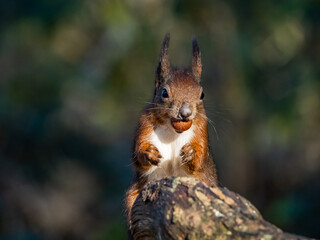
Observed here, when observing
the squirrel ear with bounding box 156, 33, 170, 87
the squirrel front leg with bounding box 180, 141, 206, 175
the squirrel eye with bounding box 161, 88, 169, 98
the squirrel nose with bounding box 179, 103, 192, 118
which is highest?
the squirrel ear with bounding box 156, 33, 170, 87

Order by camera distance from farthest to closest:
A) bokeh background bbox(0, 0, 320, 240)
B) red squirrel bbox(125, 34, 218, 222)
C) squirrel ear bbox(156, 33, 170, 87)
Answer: bokeh background bbox(0, 0, 320, 240) → squirrel ear bbox(156, 33, 170, 87) → red squirrel bbox(125, 34, 218, 222)

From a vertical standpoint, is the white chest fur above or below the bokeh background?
below

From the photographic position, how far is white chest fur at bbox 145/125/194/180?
3439mm

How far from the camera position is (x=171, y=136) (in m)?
3.44

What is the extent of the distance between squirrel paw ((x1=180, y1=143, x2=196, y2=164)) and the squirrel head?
158 millimetres

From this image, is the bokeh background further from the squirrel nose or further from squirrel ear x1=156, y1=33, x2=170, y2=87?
the squirrel nose

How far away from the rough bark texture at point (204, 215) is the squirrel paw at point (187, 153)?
2.96 ft

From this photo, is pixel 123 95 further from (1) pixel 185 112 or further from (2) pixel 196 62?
(1) pixel 185 112

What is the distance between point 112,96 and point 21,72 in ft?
3.81

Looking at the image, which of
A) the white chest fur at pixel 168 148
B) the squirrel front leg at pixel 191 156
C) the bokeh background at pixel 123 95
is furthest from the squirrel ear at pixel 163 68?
the bokeh background at pixel 123 95

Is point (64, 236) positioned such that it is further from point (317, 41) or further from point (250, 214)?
point (250, 214)

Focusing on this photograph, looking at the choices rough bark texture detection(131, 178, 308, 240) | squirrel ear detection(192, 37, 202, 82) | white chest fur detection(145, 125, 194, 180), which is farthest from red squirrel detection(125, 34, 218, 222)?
rough bark texture detection(131, 178, 308, 240)

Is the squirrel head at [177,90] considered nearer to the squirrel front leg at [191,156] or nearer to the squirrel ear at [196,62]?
the squirrel ear at [196,62]

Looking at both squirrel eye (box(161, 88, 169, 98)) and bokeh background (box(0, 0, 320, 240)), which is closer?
squirrel eye (box(161, 88, 169, 98))
